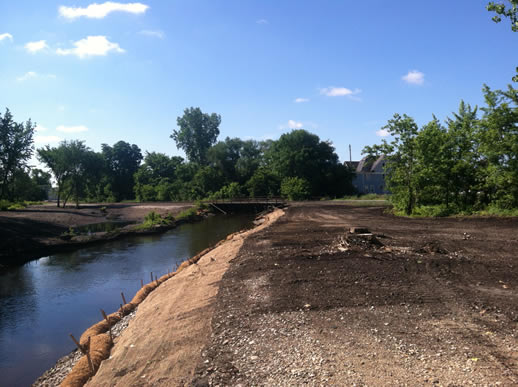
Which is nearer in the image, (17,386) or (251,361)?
Result: (251,361)

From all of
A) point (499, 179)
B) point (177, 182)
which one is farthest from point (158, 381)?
point (177, 182)

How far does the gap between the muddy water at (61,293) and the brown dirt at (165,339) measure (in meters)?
2.34

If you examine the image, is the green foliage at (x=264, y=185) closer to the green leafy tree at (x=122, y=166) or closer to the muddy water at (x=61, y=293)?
the green leafy tree at (x=122, y=166)

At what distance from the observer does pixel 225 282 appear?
11.0 metres

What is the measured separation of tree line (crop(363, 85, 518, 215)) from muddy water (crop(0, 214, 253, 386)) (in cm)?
1651

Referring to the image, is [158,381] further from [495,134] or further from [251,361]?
[495,134]

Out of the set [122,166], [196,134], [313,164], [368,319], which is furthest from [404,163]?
[122,166]

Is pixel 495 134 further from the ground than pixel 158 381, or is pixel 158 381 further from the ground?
pixel 495 134

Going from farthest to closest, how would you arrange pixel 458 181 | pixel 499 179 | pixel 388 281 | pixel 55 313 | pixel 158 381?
1. pixel 458 181
2. pixel 499 179
3. pixel 55 313
4. pixel 388 281
5. pixel 158 381

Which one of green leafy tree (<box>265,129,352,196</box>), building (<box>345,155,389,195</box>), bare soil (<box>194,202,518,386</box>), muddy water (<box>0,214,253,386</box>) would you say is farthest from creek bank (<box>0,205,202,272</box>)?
building (<box>345,155,389,195</box>)

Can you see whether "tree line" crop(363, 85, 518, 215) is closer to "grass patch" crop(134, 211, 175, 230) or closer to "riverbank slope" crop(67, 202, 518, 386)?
"riverbank slope" crop(67, 202, 518, 386)

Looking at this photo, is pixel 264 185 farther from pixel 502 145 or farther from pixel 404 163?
pixel 502 145

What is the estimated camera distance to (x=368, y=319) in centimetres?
722

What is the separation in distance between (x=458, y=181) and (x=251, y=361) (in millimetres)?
24812
